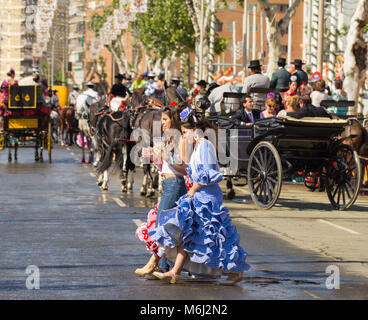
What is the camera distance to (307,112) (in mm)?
16922

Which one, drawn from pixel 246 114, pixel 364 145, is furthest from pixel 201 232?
pixel 364 145

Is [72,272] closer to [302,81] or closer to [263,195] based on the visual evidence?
[263,195]

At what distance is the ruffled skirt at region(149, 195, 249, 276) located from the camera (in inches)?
371

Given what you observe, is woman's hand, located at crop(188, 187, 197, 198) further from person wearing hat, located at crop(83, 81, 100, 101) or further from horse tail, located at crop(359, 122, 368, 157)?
person wearing hat, located at crop(83, 81, 100, 101)

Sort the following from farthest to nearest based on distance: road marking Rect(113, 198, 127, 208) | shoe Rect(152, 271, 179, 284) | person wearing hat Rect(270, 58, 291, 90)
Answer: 1. person wearing hat Rect(270, 58, 291, 90)
2. road marking Rect(113, 198, 127, 208)
3. shoe Rect(152, 271, 179, 284)

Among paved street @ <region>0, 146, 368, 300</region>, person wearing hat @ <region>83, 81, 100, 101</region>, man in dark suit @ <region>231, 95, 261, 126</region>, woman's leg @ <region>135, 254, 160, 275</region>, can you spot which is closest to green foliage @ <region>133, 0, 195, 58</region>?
person wearing hat @ <region>83, 81, 100, 101</region>

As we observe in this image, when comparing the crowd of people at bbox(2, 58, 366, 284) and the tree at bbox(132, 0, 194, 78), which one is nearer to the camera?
the crowd of people at bbox(2, 58, 366, 284)

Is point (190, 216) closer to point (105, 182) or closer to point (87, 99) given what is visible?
point (105, 182)

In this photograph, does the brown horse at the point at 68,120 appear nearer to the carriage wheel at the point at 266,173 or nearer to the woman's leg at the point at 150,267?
the carriage wheel at the point at 266,173

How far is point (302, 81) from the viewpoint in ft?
73.5

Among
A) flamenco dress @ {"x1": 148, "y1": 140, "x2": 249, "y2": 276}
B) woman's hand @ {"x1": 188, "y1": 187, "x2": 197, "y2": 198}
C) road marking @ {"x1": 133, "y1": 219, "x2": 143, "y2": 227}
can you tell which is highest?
woman's hand @ {"x1": 188, "y1": 187, "x2": 197, "y2": 198}

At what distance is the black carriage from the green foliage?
50.6 meters

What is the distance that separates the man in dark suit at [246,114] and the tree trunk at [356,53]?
21.0 feet
